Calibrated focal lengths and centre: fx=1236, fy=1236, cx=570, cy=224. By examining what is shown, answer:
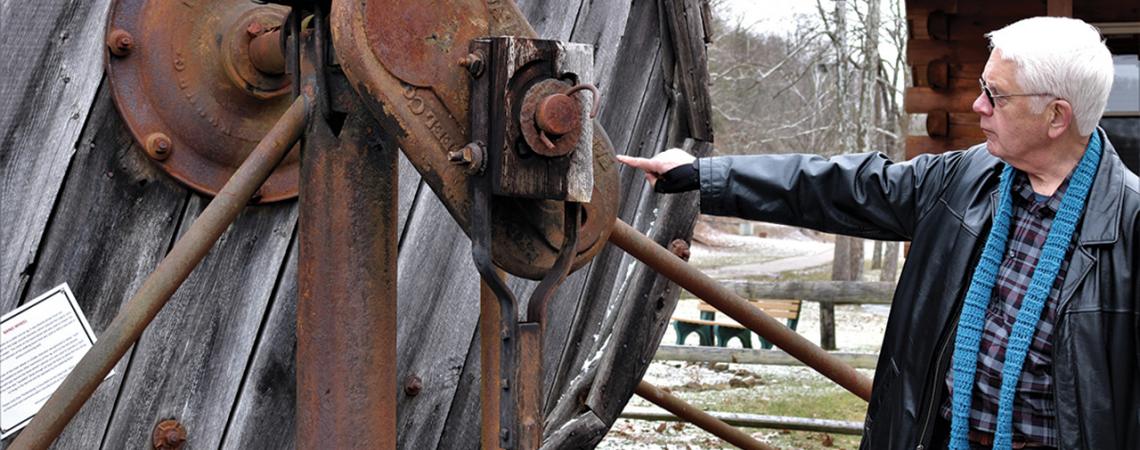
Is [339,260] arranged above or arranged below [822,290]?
above

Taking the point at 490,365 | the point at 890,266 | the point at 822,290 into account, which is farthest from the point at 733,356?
the point at 890,266

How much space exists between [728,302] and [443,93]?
110 centimetres

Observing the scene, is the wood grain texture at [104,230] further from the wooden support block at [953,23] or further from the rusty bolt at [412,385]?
the wooden support block at [953,23]

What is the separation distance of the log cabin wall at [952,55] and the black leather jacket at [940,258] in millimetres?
5858

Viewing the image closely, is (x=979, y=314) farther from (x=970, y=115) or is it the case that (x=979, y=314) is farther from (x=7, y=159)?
(x=970, y=115)

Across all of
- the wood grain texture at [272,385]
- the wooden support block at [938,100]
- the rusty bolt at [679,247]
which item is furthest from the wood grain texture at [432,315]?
the wooden support block at [938,100]

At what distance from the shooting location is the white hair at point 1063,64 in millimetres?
2318

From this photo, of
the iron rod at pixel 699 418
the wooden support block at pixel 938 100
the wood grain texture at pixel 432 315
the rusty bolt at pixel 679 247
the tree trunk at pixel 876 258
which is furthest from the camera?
the tree trunk at pixel 876 258

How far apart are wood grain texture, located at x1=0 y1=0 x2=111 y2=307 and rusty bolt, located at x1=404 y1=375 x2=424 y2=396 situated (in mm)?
901

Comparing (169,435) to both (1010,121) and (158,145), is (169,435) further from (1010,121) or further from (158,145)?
(1010,121)

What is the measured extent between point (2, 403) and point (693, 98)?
1.91m

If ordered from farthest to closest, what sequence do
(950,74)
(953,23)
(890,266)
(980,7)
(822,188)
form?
(890,266) < (950,74) < (953,23) < (980,7) < (822,188)

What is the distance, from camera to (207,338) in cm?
239

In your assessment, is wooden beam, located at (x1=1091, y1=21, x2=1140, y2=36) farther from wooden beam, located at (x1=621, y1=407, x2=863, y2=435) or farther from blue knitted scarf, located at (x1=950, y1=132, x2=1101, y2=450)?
blue knitted scarf, located at (x1=950, y1=132, x2=1101, y2=450)
